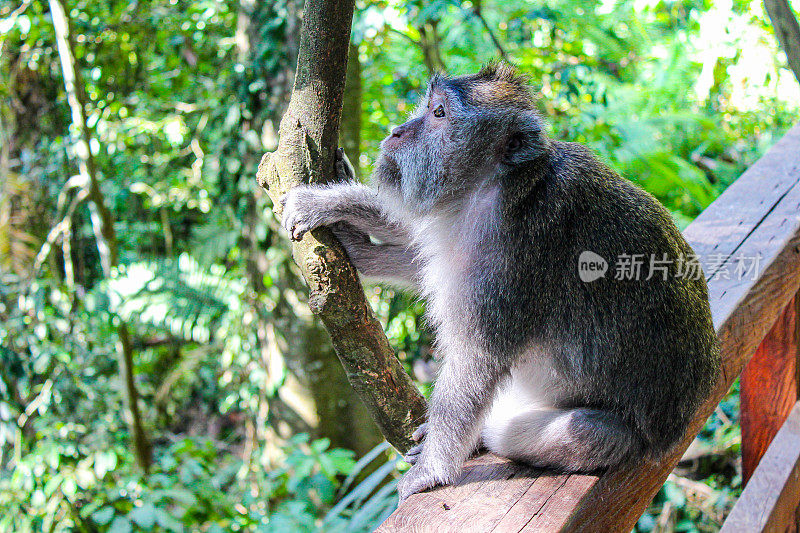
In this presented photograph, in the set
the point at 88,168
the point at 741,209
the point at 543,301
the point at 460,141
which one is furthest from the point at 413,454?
the point at 88,168

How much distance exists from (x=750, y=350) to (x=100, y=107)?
497 centimetres

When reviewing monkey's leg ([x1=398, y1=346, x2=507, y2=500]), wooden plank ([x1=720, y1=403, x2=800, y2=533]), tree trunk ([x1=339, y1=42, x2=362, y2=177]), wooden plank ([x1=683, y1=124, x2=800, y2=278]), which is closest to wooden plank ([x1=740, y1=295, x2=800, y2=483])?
wooden plank ([x1=720, y1=403, x2=800, y2=533])

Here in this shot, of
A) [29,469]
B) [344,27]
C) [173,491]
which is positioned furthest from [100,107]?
[344,27]

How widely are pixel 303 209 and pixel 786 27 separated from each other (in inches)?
42.3

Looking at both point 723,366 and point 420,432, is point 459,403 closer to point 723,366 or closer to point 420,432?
point 420,432

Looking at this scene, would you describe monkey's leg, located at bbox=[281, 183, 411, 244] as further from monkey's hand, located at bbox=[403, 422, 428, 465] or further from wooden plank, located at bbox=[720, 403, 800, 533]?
wooden plank, located at bbox=[720, 403, 800, 533]

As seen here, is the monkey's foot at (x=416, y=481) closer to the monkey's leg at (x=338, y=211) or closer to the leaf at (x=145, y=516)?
the monkey's leg at (x=338, y=211)

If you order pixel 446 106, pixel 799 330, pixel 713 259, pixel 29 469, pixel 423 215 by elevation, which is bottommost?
pixel 29 469

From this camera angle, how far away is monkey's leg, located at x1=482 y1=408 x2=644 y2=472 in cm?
160

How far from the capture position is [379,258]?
7.22ft

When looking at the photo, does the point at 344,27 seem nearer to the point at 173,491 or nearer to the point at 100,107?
the point at 173,491

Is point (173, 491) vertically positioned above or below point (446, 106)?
below

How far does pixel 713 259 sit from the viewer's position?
2168mm

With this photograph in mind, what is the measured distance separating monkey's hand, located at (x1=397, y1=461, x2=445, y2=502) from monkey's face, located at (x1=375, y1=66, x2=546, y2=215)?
31.4 inches
